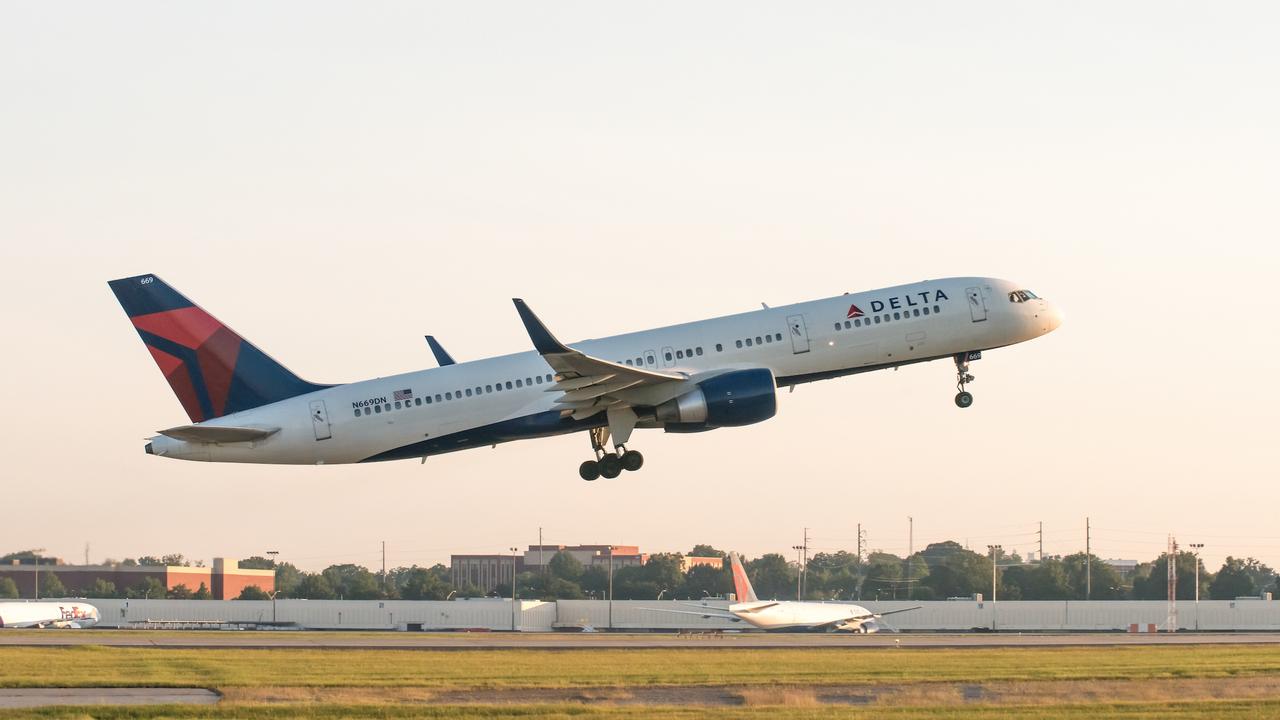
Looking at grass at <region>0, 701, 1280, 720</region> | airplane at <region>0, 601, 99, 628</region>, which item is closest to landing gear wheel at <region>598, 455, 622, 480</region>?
grass at <region>0, 701, 1280, 720</region>

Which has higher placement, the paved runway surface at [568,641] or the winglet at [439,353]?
the winglet at [439,353]

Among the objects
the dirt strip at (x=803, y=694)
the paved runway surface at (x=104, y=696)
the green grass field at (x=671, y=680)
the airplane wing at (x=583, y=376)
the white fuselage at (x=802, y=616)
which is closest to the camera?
the green grass field at (x=671, y=680)

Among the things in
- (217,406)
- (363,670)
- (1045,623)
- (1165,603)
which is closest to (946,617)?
(1045,623)

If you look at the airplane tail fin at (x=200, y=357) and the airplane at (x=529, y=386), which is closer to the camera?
the airplane at (x=529, y=386)

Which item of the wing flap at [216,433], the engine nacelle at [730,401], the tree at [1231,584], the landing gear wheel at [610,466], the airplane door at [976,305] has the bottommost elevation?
the tree at [1231,584]

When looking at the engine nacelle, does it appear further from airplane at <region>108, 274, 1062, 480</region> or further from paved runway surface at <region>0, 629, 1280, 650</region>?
paved runway surface at <region>0, 629, 1280, 650</region>

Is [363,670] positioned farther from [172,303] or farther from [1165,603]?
[1165,603]

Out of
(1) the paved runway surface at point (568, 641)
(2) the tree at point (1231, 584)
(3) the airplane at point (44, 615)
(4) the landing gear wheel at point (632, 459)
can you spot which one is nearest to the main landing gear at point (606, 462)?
(4) the landing gear wheel at point (632, 459)

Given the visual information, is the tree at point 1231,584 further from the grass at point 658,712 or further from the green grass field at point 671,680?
the grass at point 658,712

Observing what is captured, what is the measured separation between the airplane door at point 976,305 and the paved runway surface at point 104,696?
3389cm

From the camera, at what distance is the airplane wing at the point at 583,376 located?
55.9 meters

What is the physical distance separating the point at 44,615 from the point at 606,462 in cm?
9400

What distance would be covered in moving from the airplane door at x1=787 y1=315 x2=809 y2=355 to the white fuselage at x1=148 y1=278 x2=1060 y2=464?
0.13 ft

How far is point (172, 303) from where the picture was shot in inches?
2527
